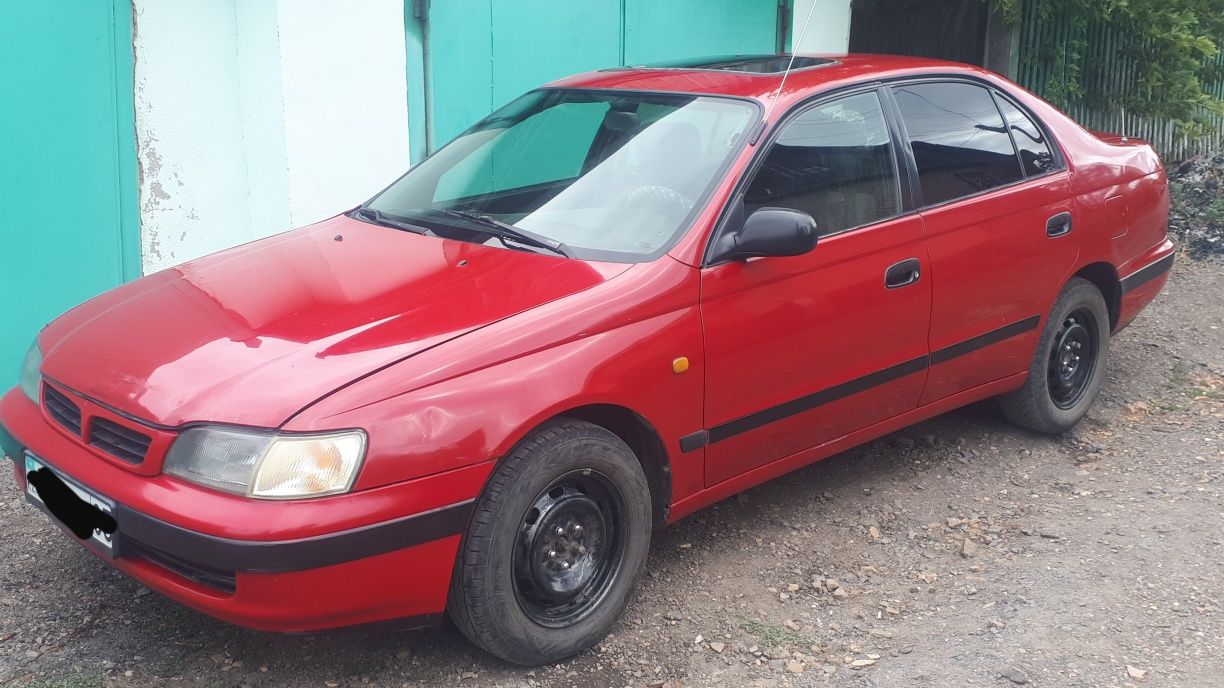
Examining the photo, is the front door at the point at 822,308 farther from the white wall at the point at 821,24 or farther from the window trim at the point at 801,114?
the white wall at the point at 821,24

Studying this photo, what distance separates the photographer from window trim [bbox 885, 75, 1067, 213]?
4.32m

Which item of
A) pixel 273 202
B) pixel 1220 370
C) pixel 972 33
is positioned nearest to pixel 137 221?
pixel 273 202

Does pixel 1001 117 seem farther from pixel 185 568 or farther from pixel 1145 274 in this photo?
pixel 185 568

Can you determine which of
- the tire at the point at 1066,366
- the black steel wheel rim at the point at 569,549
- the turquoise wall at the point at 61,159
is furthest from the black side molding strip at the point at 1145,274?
the turquoise wall at the point at 61,159

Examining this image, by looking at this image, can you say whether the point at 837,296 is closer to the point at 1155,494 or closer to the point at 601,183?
the point at 601,183

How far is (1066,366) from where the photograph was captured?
5211mm

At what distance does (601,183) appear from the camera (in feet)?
12.8

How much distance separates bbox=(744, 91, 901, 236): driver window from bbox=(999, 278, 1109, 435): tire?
125 cm

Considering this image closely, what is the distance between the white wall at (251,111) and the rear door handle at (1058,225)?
3.48 metres

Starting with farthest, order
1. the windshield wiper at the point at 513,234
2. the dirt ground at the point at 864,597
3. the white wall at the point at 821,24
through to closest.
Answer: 1. the white wall at the point at 821,24
2. the windshield wiper at the point at 513,234
3. the dirt ground at the point at 864,597

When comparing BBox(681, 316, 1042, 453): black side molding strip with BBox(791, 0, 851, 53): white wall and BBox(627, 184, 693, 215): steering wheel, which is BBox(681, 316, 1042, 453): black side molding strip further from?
BBox(791, 0, 851, 53): white wall

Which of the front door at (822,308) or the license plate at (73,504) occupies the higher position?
the front door at (822,308)

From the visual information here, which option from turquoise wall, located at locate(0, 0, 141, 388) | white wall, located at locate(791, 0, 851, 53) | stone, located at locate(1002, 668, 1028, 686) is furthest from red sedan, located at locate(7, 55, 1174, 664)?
white wall, located at locate(791, 0, 851, 53)

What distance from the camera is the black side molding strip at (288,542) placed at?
9.17 ft
